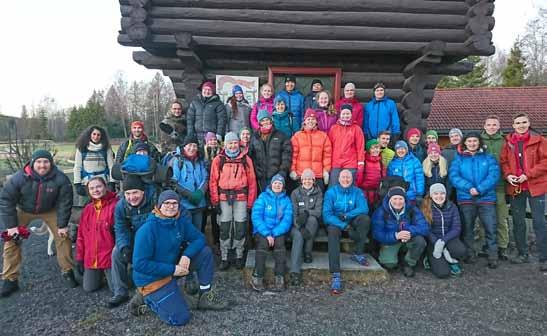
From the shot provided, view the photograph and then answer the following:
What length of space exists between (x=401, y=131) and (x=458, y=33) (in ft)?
6.69

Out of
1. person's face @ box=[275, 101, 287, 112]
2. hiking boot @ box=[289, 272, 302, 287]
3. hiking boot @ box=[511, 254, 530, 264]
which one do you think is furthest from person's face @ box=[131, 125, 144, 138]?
hiking boot @ box=[511, 254, 530, 264]

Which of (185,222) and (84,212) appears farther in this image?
(84,212)

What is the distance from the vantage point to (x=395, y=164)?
517 centimetres

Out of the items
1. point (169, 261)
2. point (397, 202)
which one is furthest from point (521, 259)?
point (169, 261)

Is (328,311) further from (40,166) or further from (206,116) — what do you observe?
(40,166)

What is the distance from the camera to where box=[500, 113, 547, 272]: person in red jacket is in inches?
195

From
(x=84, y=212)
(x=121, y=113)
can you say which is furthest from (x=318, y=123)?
(x=121, y=113)

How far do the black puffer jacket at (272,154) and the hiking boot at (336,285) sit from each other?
1657 mm

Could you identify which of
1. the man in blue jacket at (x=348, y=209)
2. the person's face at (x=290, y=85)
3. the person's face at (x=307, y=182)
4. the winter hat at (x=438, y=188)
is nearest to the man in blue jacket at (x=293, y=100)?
the person's face at (x=290, y=85)

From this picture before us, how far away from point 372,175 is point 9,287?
531 cm

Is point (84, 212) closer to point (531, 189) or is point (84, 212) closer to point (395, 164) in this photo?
point (395, 164)

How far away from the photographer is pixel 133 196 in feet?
12.8

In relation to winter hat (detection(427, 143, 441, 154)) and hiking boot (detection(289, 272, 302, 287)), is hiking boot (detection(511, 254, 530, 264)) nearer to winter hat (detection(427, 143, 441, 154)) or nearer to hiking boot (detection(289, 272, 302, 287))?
winter hat (detection(427, 143, 441, 154))

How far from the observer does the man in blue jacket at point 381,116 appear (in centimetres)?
592
